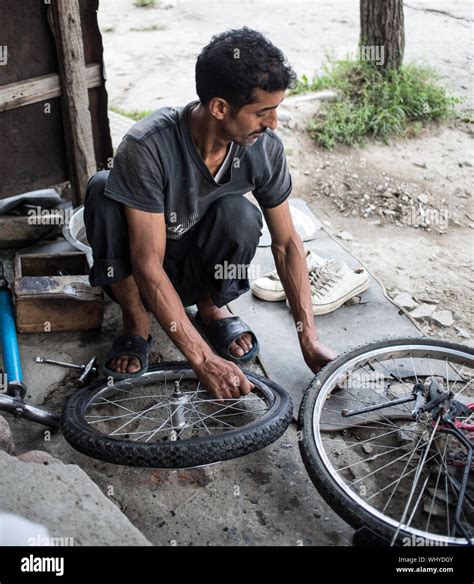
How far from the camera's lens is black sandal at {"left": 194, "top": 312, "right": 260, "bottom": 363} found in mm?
3699

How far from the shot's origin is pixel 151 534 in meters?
2.83

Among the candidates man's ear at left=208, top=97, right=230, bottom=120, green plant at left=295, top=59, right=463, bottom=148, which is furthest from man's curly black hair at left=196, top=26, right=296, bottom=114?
green plant at left=295, top=59, right=463, bottom=148

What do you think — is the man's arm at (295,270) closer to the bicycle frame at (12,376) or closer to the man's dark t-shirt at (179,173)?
the man's dark t-shirt at (179,173)

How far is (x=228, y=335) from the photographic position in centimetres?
372

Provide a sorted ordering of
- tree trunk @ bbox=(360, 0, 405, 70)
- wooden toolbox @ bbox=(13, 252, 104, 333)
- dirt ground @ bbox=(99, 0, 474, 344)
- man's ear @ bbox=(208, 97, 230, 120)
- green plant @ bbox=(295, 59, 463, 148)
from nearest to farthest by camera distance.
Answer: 1. man's ear @ bbox=(208, 97, 230, 120)
2. wooden toolbox @ bbox=(13, 252, 104, 333)
3. dirt ground @ bbox=(99, 0, 474, 344)
4. green plant @ bbox=(295, 59, 463, 148)
5. tree trunk @ bbox=(360, 0, 405, 70)

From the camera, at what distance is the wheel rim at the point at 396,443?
9.34ft

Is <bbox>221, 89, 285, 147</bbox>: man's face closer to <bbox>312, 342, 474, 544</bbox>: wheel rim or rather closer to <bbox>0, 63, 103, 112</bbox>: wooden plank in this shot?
<bbox>312, 342, 474, 544</bbox>: wheel rim

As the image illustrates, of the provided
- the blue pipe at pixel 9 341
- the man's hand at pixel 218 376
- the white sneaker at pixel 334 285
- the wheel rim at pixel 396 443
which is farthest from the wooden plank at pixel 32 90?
the wheel rim at pixel 396 443

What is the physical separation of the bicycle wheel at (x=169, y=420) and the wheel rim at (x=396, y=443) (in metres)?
0.25

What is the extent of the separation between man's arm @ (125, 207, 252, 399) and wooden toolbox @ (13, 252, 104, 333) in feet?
2.52

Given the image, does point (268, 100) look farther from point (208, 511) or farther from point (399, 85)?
point (399, 85)

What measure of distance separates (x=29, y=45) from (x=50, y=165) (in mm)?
710

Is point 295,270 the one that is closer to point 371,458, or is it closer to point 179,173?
point 179,173

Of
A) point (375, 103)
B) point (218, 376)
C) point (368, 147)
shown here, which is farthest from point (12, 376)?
point (375, 103)
